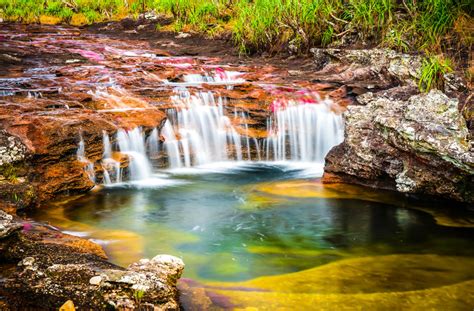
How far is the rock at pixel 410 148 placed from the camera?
20.7ft

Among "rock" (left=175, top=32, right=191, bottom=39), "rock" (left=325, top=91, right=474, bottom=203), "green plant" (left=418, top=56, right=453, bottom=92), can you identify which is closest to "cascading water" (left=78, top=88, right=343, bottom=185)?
"rock" (left=325, top=91, right=474, bottom=203)

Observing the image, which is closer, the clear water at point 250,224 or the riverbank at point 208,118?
the clear water at point 250,224

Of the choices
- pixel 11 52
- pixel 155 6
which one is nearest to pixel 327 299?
pixel 11 52

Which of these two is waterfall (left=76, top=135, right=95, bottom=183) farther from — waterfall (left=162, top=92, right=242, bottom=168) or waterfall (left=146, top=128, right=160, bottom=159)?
waterfall (left=162, top=92, right=242, bottom=168)

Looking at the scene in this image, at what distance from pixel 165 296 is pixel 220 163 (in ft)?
18.4

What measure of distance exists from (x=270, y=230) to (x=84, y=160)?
319 cm

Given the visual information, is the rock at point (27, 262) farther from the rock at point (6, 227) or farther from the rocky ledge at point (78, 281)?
the rock at point (6, 227)

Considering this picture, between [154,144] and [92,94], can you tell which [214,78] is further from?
[154,144]

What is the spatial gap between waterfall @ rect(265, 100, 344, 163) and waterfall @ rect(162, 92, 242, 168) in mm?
709

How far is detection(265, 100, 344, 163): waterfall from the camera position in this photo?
938cm

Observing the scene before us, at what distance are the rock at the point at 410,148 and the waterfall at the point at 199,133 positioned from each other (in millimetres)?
2287

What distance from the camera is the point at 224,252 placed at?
17.6 feet

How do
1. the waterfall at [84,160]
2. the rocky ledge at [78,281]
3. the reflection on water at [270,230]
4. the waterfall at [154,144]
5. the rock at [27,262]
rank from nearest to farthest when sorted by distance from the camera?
1. the rocky ledge at [78,281]
2. the rock at [27,262]
3. the reflection on water at [270,230]
4. the waterfall at [84,160]
5. the waterfall at [154,144]

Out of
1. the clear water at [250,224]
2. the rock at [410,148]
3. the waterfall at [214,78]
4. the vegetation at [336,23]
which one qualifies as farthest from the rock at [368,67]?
the clear water at [250,224]
